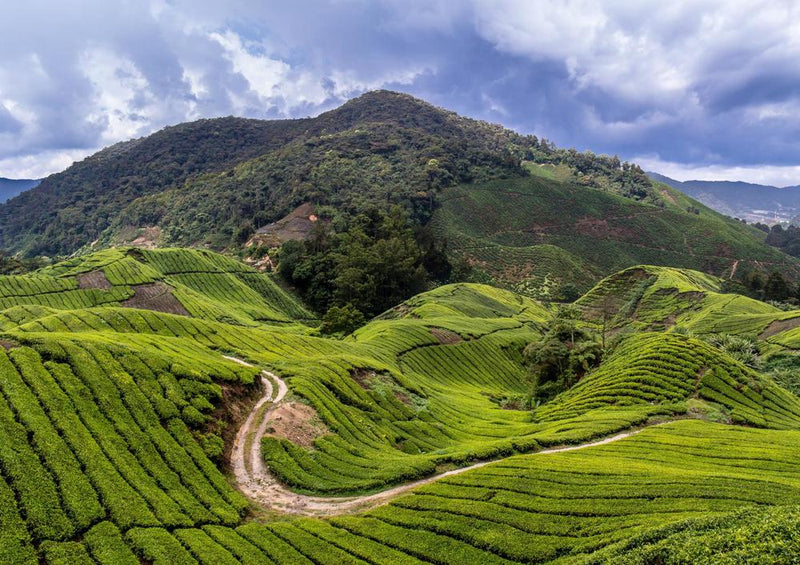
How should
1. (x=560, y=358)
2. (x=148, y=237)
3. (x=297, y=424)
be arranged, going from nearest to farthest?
(x=297, y=424) < (x=560, y=358) < (x=148, y=237)

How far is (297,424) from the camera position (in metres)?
26.6

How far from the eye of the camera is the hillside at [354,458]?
15195 mm

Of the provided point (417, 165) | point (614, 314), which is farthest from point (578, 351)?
point (417, 165)

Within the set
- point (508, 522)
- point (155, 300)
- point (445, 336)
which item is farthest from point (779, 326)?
point (155, 300)

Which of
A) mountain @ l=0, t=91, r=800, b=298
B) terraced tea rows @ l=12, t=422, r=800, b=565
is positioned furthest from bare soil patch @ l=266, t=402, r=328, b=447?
mountain @ l=0, t=91, r=800, b=298

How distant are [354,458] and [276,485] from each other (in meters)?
4.61

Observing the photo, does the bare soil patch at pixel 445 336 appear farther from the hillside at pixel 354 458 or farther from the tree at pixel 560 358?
the hillside at pixel 354 458

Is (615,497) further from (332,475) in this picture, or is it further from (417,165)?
(417,165)

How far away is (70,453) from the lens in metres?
17.5

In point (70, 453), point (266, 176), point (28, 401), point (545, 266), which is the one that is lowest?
point (70, 453)

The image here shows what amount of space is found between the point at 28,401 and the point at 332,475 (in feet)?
44.1

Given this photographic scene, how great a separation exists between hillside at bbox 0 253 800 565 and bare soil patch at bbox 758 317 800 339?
3528cm

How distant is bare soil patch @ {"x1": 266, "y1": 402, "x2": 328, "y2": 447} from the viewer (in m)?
25.5

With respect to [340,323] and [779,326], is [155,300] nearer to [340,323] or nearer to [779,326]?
[340,323]
